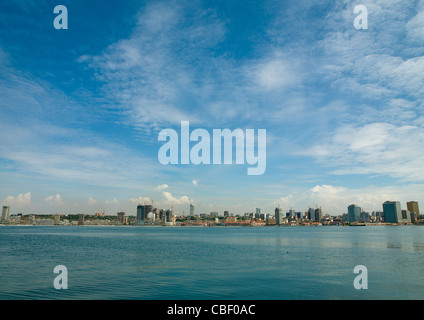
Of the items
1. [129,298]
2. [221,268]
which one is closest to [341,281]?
[221,268]
